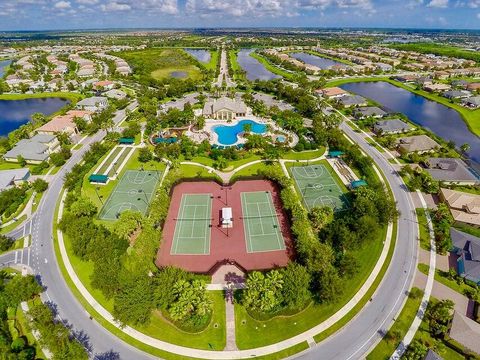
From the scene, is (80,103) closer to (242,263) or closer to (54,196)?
(54,196)

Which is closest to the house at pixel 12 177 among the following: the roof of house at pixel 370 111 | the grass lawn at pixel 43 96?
the grass lawn at pixel 43 96

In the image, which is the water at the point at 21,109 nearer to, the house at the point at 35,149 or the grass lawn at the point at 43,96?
the grass lawn at the point at 43,96

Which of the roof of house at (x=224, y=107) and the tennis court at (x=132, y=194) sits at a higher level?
the roof of house at (x=224, y=107)

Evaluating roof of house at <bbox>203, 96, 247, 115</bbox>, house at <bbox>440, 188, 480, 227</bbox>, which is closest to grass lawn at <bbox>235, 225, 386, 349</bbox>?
house at <bbox>440, 188, 480, 227</bbox>

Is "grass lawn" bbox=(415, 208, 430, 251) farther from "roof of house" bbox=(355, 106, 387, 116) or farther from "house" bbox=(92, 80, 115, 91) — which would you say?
"house" bbox=(92, 80, 115, 91)

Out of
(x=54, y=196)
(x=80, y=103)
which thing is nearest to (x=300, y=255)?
(x=54, y=196)

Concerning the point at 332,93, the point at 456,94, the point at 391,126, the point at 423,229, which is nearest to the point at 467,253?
the point at 423,229
